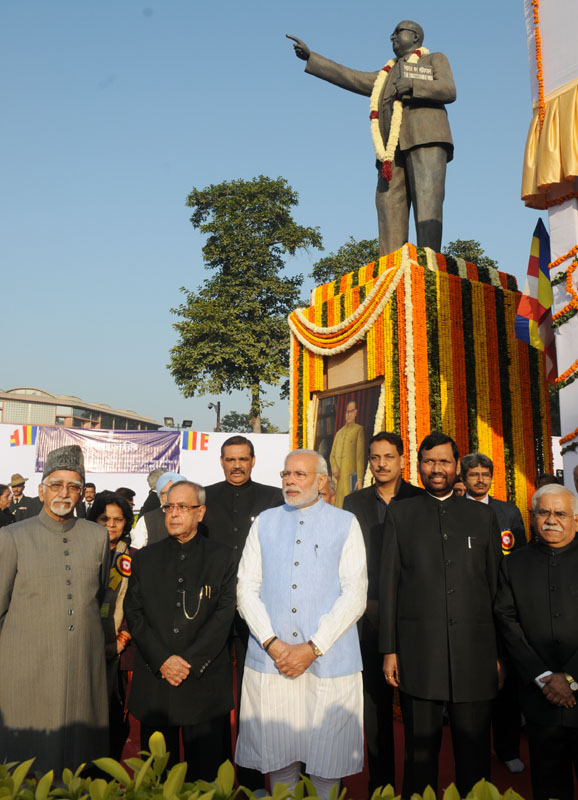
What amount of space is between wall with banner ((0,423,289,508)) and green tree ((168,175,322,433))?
5.93 m

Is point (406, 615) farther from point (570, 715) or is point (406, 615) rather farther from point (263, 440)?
point (263, 440)

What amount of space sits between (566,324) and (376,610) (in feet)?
10.5

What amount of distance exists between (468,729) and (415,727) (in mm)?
233

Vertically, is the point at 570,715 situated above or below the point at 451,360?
below

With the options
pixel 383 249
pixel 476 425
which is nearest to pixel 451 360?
pixel 476 425

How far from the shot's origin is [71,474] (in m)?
3.11

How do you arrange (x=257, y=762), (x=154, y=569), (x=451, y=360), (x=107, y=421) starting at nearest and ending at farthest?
(x=257, y=762) < (x=154, y=569) < (x=451, y=360) < (x=107, y=421)

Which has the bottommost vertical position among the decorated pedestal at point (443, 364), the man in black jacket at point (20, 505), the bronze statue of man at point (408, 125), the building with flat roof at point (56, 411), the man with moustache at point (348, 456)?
the man in black jacket at point (20, 505)

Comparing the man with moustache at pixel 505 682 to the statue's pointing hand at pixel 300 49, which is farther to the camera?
the statue's pointing hand at pixel 300 49

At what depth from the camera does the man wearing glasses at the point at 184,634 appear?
2.99 meters

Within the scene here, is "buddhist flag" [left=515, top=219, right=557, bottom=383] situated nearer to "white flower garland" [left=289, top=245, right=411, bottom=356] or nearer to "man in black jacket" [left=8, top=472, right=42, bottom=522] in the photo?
"white flower garland" [left=289, top=245, right=411, bottom=356]

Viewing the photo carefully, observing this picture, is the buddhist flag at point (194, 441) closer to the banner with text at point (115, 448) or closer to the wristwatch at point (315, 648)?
the banner with text at point (115, 448)

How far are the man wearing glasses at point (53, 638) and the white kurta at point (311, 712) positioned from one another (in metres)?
0.71

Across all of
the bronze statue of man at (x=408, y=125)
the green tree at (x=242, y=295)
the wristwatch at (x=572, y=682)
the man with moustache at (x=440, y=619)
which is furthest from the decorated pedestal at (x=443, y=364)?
the green tree at (x=242, y=295)
